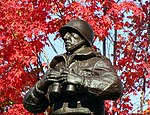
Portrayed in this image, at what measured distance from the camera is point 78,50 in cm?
398

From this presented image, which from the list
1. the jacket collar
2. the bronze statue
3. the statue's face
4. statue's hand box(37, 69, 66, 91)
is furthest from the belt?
the statue's face

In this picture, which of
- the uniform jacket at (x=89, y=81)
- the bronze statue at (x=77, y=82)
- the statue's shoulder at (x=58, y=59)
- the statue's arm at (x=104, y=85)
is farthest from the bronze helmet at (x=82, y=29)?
the statue's arm at (x=104, y=85)

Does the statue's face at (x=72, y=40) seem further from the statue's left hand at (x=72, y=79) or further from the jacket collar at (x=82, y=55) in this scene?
the statue's left hand at (x=72, y=79)

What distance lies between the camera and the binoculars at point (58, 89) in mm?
3582

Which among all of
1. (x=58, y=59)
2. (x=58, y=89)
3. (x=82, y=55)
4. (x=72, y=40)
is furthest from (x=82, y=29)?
(x=58, y=89)

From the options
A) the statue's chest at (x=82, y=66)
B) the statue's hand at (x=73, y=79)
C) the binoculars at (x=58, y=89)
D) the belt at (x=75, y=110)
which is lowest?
the belt at (x=75, y=110)

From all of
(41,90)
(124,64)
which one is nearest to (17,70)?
(124,64)

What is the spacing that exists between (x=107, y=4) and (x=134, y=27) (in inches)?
60.8

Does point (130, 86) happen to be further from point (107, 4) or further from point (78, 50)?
point (78, 50)

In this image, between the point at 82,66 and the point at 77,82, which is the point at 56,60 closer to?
the point at 82,66

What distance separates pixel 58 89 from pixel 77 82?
0.18m

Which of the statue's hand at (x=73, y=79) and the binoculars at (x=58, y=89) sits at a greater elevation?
the statue's hand at (x=73, y=79)

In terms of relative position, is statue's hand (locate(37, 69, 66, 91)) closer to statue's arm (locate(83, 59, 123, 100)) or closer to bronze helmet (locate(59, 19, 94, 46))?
statue's arm (locate(83, 59, 123, 100))

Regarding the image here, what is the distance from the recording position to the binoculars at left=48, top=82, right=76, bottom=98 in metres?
3.58
